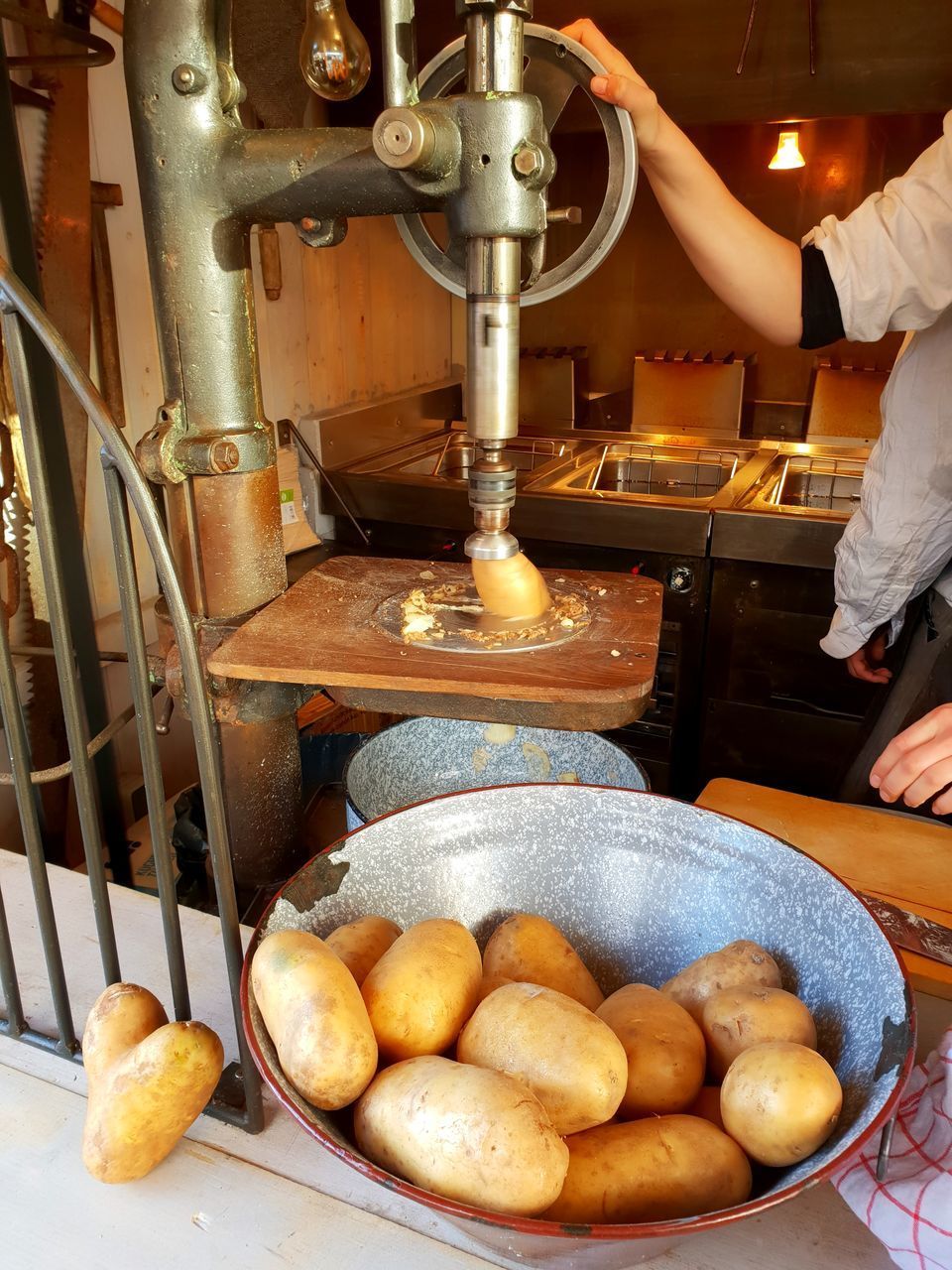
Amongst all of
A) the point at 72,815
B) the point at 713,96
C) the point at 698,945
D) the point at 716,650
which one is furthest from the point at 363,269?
the point at 698,945

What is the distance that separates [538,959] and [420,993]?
0.36 ft

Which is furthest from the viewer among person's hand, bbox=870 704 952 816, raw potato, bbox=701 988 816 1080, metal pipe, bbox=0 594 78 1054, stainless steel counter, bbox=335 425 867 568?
stainless steel counter, bbox=335 425 867 568

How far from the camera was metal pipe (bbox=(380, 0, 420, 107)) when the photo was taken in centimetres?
64

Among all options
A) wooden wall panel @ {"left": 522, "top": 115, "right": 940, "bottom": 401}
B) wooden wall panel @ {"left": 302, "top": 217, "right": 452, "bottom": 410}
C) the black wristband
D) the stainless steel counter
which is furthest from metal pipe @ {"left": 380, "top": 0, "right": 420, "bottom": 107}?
wooden wall panel @ {"left": 522, "top": 115, "right": 940, "bottom": 401}

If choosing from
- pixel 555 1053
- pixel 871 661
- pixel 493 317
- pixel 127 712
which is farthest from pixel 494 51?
pixel 871 661

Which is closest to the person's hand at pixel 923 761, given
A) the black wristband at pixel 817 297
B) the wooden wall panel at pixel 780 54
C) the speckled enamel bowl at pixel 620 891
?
the speckled enamel bowl at pixel 620 891

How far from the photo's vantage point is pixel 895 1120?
0.59m

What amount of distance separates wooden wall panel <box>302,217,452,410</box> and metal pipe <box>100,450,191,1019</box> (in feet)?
6.43

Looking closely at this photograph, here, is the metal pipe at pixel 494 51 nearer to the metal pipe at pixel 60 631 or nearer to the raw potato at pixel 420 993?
the metal pipe at pixel 60 631

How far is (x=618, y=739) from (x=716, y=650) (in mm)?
331

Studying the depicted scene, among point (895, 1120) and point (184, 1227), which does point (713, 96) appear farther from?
point (184, 1227)

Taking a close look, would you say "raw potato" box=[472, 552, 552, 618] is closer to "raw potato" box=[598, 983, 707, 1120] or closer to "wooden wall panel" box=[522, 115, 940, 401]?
"raw potato" box=[598, 983, 707, 1120]

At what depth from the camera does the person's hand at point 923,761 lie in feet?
2.72

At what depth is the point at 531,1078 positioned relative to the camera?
1.66 ft
